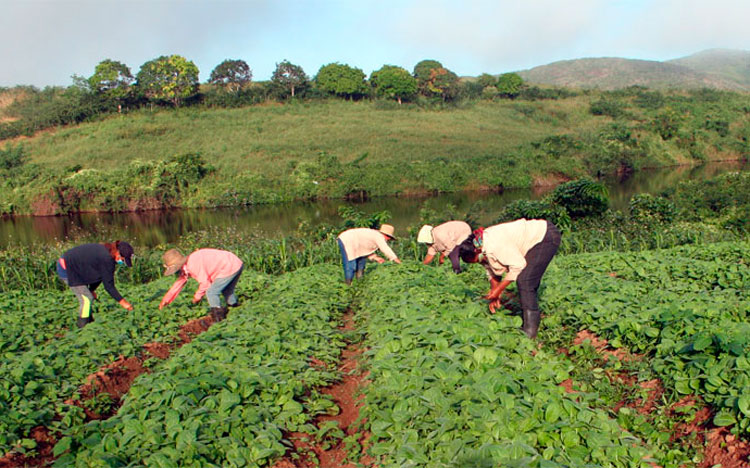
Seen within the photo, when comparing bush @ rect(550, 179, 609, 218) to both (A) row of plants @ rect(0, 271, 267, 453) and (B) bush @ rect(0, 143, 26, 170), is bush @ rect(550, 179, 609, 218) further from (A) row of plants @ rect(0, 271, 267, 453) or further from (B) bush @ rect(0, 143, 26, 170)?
(B) bush @ rect(0, 143, 26, 170)

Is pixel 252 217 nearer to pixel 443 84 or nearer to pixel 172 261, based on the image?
pixel 172 261

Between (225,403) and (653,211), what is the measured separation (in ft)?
53.4

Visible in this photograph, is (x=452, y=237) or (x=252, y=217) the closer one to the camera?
(x=452, y=237)

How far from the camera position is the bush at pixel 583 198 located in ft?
54.3

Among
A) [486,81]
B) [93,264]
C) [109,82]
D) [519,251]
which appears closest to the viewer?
[519,251]

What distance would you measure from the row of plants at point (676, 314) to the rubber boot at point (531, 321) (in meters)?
0.63

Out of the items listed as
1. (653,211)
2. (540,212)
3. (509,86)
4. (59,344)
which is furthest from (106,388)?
(509,86)

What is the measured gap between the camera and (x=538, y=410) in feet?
12.1

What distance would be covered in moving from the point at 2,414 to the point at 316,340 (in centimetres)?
329

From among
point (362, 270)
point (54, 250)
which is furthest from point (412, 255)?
point (54, 250)

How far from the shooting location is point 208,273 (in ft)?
24.8

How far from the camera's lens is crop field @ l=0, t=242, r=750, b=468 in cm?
353

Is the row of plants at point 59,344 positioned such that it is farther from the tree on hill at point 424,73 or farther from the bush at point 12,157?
the tree on hill at point 424,73

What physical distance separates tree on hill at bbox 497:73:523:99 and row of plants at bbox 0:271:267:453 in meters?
64.4
